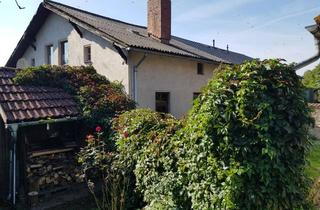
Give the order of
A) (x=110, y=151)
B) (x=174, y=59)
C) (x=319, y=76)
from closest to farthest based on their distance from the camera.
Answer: (x=319, y=76), (x=110, y=151), (x=174, y=59)

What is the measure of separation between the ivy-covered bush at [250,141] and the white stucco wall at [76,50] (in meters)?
6.98

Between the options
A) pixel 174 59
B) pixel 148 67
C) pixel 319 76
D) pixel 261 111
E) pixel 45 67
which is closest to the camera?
pixel 261 111

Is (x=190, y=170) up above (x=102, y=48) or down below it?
below

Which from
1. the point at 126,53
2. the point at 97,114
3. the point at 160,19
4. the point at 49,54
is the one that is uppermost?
the point at 160,19

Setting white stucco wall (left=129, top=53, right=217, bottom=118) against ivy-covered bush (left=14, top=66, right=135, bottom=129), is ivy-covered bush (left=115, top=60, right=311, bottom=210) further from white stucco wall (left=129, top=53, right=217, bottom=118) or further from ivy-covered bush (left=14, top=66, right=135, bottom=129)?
white stucco wall (left=129, top=53, right=217, bottom=118)

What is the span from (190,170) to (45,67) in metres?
7.10

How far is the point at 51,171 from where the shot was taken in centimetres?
825

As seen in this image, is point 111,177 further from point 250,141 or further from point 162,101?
point 162,101

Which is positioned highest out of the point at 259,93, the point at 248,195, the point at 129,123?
A: the point at 259,93

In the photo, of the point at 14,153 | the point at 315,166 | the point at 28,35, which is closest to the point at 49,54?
the point at 28,35

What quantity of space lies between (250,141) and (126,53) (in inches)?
306

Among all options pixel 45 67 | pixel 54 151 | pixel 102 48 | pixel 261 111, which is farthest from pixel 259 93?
pixel 102 48

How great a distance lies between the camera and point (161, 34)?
15.5m

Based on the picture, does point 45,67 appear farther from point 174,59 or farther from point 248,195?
point 248,195
